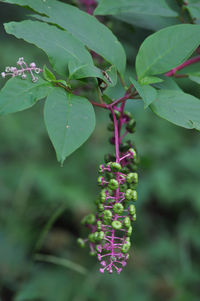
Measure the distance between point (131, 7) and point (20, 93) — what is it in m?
0.51

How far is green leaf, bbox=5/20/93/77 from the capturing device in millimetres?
883

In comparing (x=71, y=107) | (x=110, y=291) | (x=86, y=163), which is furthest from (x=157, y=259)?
(x=71, y=107)

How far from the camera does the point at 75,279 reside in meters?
2.59

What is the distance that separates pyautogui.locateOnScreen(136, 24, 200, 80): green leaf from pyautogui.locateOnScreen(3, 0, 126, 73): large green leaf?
0.26 feet

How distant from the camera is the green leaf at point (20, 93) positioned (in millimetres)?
800

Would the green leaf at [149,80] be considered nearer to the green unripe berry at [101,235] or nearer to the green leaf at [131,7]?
the green leaf at [131,7]

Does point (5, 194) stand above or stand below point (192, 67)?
below

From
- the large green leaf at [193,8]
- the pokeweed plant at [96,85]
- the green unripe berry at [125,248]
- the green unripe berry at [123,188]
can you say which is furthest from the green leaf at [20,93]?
the large green leaf at [193,8]

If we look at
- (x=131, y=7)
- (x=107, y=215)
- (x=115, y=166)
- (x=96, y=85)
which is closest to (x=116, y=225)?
(x=107, y=215)

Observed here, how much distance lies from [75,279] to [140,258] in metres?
0.72

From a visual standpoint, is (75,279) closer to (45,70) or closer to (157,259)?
(157,259)

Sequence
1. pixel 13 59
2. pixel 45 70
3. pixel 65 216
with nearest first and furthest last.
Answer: pixel 45 70
pixel 65 216
pixel 13 59

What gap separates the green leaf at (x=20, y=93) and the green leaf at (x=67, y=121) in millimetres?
31

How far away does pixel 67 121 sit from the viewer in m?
0.80
